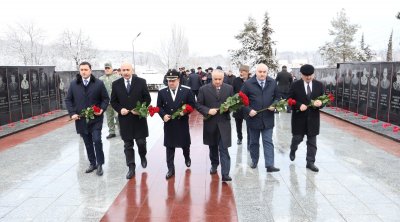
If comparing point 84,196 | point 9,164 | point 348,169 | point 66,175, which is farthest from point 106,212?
point 348,169

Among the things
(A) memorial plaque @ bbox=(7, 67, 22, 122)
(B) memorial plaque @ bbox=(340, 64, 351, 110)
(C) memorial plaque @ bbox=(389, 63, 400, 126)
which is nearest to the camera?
(C) memorial plaque @ bbox=(389, 63, 400, 126)

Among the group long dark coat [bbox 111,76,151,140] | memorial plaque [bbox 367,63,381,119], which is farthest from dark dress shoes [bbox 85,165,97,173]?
memorial plaque [bbox 367,63,381,119]

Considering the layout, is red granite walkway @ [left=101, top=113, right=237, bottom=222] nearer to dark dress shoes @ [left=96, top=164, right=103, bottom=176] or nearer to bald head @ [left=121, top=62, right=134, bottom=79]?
dark dress shoes @ [left=96, top=164, right=103, bottom=176]

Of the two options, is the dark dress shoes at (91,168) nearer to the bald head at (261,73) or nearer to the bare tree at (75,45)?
the bald head at (261,73)

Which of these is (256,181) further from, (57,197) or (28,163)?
(28,163)

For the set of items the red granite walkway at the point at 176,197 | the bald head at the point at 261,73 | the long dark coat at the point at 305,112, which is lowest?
the red granite walkway at the point at 176,197

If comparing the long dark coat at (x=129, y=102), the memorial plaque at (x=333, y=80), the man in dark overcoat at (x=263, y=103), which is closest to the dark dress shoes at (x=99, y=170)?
the long dark coat at (x=129, y=102)

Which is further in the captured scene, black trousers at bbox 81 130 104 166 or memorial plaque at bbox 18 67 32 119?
memorial plaque at bbox 18 67 32 119

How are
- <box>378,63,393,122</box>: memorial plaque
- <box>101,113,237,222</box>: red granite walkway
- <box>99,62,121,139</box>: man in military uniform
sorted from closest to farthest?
<box>101,113,237,222</box>: red granite walkway < <box>99,62,121,139</box>: man in military uniform < <box>378,63,393,122</box>: memorial plaque

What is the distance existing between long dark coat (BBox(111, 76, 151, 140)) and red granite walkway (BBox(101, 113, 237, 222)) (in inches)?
29.8

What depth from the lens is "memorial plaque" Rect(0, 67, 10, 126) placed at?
10.6 m

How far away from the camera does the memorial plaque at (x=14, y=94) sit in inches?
441

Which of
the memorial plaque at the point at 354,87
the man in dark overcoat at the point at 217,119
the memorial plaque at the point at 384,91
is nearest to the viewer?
the man in dark overcoat at the point at 217,119

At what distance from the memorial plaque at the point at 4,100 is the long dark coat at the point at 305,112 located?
8920mm
